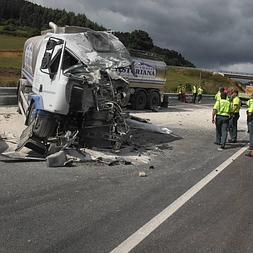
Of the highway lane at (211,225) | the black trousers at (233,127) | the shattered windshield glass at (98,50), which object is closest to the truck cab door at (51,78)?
the shattered windshield glass at (98,50)

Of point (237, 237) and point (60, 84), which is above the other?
point (60, 84)

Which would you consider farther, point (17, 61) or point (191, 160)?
point (17, 61)

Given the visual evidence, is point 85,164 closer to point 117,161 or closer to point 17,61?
point 117,161

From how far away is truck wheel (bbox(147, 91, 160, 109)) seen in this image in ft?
100

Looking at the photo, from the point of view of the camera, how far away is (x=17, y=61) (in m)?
61.3

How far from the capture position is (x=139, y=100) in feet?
97.7

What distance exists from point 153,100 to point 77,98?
18.6m

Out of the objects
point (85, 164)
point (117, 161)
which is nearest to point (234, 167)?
point (117, 161)

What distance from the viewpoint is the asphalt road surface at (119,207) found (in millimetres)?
5961

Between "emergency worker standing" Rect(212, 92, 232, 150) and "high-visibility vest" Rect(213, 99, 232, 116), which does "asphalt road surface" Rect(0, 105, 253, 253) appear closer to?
"emergency worker standing" Rect(212, 92, 232, 150)

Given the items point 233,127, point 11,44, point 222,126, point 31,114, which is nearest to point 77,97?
point 31,114

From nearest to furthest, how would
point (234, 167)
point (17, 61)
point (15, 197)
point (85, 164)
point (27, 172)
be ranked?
point (15, 197) → point (27, 172) → point (85, 164) → point (234, 167) → point (17, 61)

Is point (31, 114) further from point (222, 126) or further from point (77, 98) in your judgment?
point (222, 126)

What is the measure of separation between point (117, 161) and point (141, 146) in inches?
105
